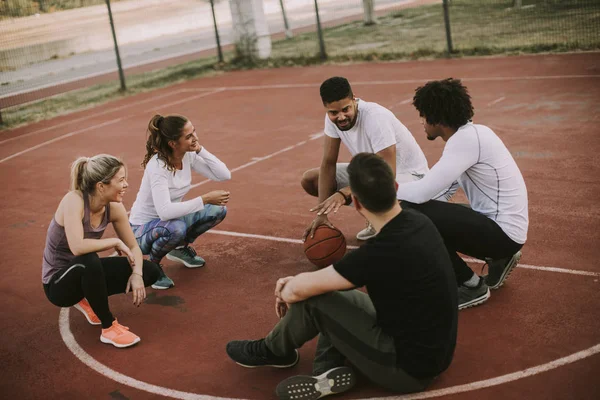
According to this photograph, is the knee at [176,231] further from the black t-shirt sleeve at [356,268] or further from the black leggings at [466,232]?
the black t-shirt sleeve at [356,268]

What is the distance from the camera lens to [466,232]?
4.85 m

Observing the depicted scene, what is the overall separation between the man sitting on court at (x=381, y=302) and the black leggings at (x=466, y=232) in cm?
100

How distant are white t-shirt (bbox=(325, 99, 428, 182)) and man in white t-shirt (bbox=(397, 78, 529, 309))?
686 mm

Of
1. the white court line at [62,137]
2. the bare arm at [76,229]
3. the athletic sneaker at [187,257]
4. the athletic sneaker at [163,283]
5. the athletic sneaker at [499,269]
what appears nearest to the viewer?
the bare arm at [76,229]

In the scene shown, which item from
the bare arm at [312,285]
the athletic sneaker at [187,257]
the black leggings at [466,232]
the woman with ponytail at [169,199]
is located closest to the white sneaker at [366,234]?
the woman with ponytail at [169,199]

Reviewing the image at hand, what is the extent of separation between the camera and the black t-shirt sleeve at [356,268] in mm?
3686

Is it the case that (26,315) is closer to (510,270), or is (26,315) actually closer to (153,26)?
(510,270)

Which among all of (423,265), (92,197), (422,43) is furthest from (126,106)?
(423,265)

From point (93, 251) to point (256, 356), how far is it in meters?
1.40

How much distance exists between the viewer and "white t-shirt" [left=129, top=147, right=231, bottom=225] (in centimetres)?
583

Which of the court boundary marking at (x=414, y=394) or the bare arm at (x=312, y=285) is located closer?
the bare arm at (x=312, y=285)

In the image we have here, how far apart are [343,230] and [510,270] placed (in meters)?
1.96

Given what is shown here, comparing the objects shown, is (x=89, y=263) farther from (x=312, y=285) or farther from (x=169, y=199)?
(x=312, y=285)

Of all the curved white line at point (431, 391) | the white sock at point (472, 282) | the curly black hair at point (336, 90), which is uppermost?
the curly black hair at point (336, 90)
